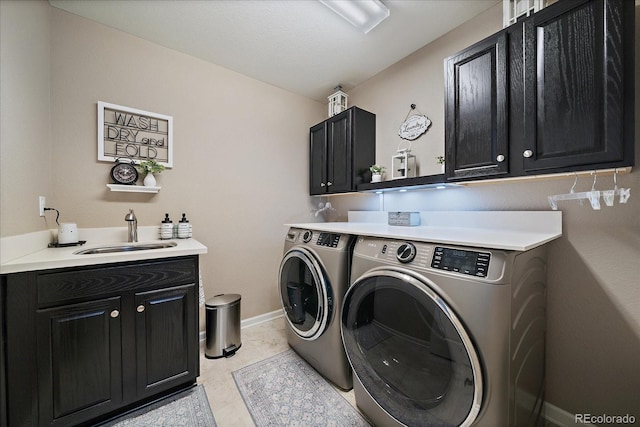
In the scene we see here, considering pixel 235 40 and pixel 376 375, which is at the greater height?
pixel 235 40

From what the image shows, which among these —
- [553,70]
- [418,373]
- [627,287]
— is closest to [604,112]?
[553,70]

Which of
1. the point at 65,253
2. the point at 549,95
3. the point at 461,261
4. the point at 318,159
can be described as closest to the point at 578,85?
the point at 549,95

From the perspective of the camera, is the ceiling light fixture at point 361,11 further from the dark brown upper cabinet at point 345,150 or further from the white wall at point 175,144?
the white wall at point 175,144

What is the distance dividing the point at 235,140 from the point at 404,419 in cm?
247

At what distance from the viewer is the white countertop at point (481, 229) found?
3.35 feet

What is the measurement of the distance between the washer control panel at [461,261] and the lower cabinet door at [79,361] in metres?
1.69

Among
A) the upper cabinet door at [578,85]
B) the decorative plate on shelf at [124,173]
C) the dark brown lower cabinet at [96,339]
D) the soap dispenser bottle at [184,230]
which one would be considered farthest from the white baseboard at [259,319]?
the upper cabinet door at [578,85]

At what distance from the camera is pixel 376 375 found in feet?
3.86

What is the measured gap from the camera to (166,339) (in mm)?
1397

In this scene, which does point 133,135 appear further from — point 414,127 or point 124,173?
point 414,127

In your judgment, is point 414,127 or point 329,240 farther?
point 414,127

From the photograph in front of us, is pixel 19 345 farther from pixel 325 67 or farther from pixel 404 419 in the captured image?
pixel 325 67

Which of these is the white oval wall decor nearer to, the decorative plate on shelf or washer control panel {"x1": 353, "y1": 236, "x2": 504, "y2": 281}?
washer control panel {"x1": 353, "y1": 236, "x2": 504, "y2": 281}

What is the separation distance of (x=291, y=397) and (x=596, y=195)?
1.95 meters
